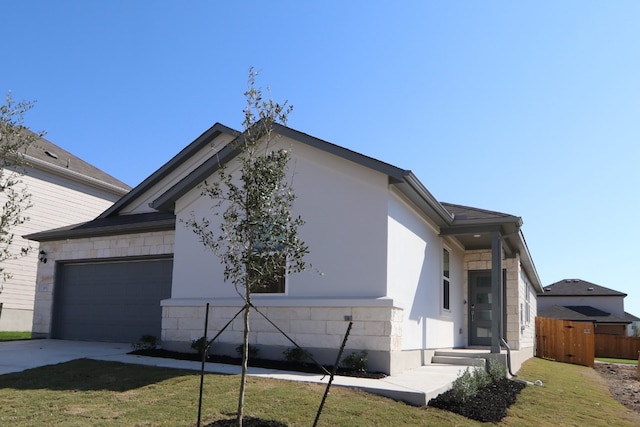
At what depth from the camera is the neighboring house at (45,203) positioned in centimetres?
2069

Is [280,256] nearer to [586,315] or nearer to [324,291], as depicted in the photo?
[324,291]

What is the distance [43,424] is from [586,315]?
3897 cm

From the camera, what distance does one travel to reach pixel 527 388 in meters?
11.6

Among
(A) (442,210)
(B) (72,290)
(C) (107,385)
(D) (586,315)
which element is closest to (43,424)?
(C) (107,385)

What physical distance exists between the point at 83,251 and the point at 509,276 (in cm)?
1243

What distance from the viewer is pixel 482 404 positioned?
28.9 feet

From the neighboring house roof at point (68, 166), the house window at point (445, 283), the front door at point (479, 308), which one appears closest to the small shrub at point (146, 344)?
the house window at point (445, 283)

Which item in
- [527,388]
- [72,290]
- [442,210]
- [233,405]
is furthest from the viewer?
[72,290]

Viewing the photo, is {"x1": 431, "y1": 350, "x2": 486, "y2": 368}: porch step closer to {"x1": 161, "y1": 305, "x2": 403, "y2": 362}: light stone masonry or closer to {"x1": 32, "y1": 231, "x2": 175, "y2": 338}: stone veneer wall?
{"x1": 161, "y1": 305, "x2": 403, "y2": 362}: light stone masonry

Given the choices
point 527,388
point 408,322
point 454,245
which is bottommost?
point 527,388

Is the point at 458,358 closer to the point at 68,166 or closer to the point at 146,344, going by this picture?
the point at 146,344

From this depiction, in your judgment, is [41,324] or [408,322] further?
[41,324]

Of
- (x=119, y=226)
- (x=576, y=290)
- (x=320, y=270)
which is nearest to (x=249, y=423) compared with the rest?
(x=320, y=270)

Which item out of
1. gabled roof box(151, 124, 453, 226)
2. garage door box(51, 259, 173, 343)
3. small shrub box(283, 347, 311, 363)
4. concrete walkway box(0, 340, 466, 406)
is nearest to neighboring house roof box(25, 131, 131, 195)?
garage door box(51, 259, 173, 343)
